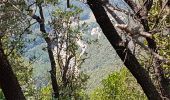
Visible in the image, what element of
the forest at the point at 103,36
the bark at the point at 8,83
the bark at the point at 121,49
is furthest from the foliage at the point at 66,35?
the bark at the point at 121,49

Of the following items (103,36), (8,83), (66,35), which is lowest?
(66,35)

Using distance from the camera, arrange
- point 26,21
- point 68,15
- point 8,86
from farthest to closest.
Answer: point 68,15, point 26,21, point 8,86

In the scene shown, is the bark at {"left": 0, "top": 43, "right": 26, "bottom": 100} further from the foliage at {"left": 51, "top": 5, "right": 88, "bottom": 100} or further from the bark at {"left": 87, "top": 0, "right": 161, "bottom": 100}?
the foliage at {"left": 51, "top": 5, "right": 88, "bottom": 100}

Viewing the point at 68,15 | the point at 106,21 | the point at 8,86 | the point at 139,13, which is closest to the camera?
the point at 106,21

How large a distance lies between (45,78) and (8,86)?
79.0ft

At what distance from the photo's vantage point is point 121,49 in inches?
285

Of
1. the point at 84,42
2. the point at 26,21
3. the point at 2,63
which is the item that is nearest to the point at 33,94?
the point at 84,42

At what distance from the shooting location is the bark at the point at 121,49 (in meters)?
7.11

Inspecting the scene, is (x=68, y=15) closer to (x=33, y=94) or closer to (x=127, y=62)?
(x=33, y=94)

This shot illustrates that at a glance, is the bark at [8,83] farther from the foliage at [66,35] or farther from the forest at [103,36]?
the foliage at [66,35]

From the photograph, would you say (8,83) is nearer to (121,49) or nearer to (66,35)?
(121,49)

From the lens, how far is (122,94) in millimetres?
63562

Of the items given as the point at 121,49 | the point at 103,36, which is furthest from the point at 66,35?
the point at 121,49

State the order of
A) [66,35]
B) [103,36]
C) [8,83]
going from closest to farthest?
[8,83] → [103,36] → [66,35]
